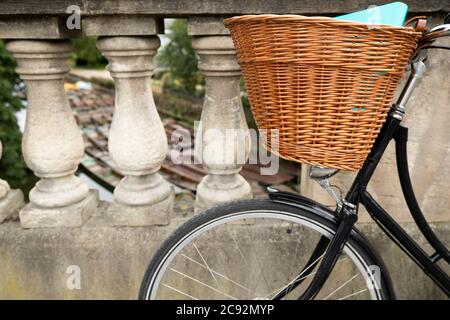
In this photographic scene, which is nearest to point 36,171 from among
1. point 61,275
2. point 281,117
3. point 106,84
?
point 61,275

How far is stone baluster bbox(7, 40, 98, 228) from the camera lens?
157 cm

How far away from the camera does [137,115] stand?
1620 mm

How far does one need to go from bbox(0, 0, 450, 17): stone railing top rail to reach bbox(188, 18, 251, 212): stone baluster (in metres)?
0.09

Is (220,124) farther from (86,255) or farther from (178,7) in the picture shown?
(86,255)

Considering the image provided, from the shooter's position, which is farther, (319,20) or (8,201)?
(8,201)

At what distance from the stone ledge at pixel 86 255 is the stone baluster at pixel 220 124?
23cm

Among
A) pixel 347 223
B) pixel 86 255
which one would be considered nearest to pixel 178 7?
pixel 347 223

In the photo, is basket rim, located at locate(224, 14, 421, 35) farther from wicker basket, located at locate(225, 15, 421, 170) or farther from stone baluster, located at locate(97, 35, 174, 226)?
stone baluster, located at locate(97, 35, 174, 226)

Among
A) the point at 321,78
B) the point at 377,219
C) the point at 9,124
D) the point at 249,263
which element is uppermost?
the point at 321,78

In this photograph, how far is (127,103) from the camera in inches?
63.4

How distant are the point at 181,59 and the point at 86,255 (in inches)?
762

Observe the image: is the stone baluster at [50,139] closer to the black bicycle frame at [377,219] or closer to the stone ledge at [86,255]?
the stone ledge at [86,255]

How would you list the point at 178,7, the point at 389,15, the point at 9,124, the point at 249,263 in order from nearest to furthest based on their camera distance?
1. the point at 389,15
2. the point at 178,7
3. the point at 249,263
4. the point at 9,124
